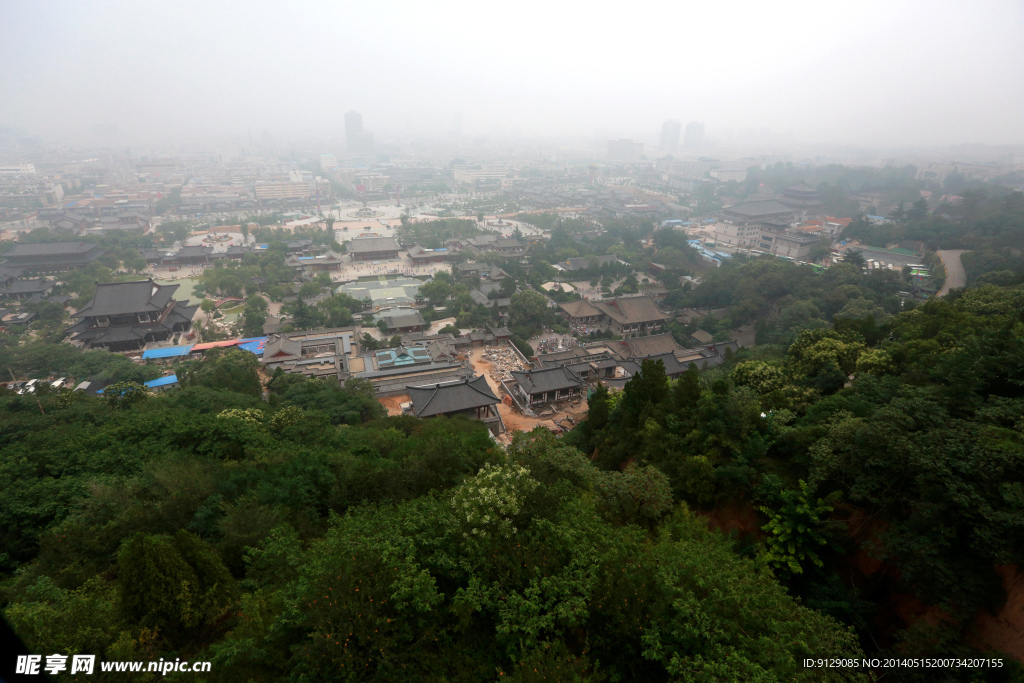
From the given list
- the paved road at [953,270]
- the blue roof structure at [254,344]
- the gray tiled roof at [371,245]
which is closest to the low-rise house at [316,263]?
the gray tiled roof at [371,245]

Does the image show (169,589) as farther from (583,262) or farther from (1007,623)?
(583,262)

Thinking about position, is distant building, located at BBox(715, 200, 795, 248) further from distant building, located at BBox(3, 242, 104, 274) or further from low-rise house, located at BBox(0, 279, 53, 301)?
distant building, located at BBox(3, 242, 104, 274)

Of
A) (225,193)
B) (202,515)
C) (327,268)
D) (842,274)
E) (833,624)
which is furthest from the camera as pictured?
(225,193)

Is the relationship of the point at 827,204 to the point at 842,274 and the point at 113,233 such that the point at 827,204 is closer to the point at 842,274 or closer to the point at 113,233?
the point at 842,274

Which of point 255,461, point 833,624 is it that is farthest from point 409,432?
point 833,624

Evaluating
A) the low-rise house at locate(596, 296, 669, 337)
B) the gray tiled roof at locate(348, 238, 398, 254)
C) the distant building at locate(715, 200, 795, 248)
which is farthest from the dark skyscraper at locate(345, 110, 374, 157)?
the low-rise house at locate(596, 296, 669, 337)
